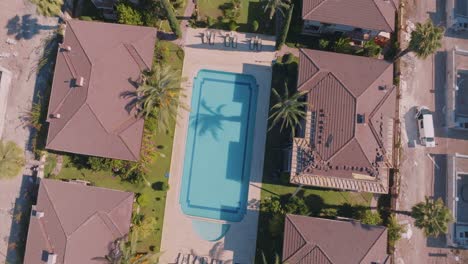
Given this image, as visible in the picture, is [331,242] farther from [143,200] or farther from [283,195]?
[143,200]

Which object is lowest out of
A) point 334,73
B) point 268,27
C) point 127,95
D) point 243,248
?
point 243,248

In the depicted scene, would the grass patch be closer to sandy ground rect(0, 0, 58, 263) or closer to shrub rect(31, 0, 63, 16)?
shrub rect(31, 0, 63, 16)

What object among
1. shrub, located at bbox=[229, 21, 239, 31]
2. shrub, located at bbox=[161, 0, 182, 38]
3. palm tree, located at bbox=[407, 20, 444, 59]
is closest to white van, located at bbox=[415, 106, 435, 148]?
palm tree, located at bbox=[407, 20, 444, 59]

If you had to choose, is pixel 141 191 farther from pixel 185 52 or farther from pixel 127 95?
pixel 185 52

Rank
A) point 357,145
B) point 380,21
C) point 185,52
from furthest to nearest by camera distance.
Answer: point 185,52, point 380,21, point 357,145

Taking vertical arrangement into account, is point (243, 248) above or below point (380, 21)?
below

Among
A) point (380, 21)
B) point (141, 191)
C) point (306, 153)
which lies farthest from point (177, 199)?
point (380, 21)

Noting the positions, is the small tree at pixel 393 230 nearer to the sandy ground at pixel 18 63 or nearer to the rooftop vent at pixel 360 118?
the rooftop vent at pixel 360 118

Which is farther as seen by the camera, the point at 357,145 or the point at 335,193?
the point at 335,193

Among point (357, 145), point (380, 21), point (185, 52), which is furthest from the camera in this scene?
point (185, 52)
